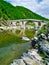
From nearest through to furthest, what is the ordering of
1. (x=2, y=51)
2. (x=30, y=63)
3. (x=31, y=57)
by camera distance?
(x=30, y=63) < (x=31, y=57) < (x=2, y=51)

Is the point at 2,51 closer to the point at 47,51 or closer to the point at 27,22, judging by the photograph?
the point at 47,51

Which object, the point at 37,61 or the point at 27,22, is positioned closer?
the point at 37,61

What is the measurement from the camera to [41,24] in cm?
17675

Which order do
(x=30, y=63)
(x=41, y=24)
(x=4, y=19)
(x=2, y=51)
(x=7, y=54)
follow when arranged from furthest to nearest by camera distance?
(x=41, y=24)
(x=4, y=19)
(x=2, y=51)
(x=7, y=54)
(x=30, y=63)

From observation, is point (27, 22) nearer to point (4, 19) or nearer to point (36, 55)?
point (4, 19)

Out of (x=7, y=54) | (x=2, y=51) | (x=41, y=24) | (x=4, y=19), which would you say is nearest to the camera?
(x=7, y=54)

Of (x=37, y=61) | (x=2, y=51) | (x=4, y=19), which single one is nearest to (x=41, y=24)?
(x=4, y=19)

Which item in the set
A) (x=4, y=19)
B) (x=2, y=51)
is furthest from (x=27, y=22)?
(x=2, y=51)

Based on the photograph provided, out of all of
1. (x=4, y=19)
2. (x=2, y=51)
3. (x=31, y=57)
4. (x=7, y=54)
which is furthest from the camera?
(x=4, y=19)

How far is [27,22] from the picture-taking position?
179 metres

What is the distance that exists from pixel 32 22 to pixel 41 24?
7658 mm

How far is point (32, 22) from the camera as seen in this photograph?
595ft

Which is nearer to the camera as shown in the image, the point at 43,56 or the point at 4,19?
the point at 43,56

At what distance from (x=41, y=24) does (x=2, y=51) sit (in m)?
123
